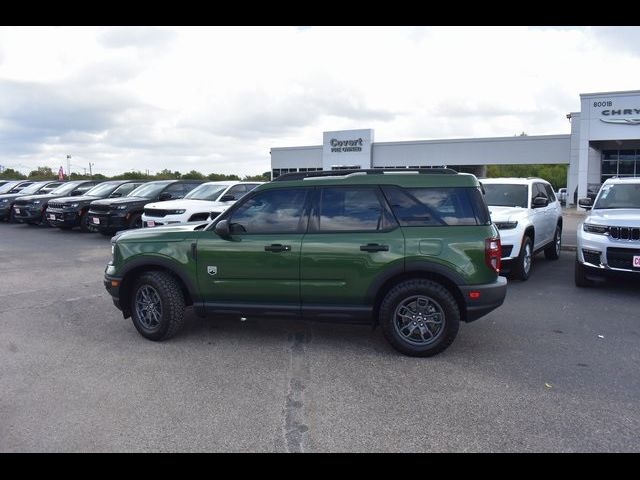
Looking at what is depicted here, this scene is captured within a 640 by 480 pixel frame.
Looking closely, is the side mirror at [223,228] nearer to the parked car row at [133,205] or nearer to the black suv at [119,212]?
the parked car row at [133,205]

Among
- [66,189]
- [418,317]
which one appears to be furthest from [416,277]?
[66,189]

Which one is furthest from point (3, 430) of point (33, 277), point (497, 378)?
point (33, 277)

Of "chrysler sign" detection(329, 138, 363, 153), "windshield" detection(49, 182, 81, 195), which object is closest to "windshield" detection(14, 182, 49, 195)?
"windshield" detection(49, 182, 81, 195)

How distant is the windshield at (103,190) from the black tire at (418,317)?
15.0 metres

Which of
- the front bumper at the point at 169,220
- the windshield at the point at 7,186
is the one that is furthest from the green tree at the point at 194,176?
the front bumper at the point at 169,220

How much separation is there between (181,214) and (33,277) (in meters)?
3.98

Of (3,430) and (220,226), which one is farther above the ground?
(220,226)

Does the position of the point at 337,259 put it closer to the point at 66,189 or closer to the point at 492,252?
the point at 492,252

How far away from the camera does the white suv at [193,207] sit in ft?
41.6

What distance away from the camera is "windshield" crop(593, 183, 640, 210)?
28.4 feet

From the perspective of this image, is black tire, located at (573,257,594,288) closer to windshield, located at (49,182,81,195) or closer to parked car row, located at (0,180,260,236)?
parked car row, located at (0,180,260,236)
